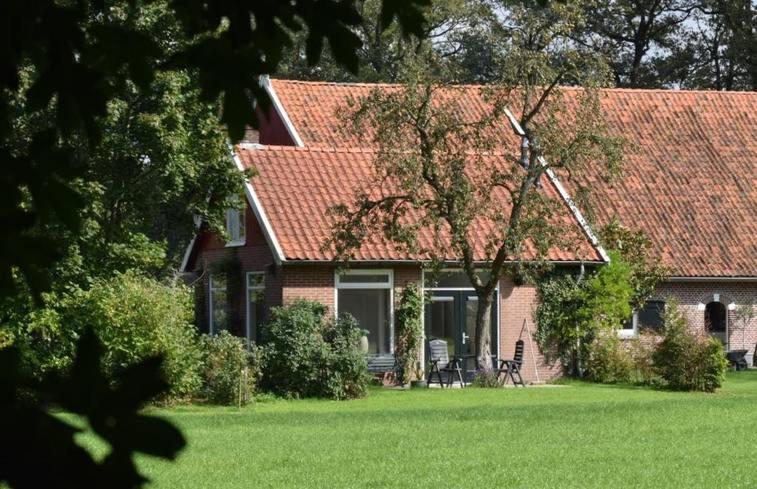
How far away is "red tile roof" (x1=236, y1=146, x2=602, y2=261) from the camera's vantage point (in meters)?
31.7

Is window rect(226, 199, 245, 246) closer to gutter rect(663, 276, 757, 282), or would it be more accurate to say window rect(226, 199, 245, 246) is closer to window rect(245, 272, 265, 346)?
window rect(245, 272, 265, 346)

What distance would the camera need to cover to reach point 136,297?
26.2m

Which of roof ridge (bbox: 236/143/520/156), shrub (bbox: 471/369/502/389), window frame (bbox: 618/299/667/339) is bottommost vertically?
shrub (bbox: 471/369/502/389)

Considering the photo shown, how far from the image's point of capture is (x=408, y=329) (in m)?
32.4

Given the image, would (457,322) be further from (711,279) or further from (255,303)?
(711,279)

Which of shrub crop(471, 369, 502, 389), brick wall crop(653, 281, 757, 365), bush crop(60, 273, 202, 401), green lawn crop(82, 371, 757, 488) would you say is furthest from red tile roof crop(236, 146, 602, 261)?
bush crop(60, 273, 202, 401)

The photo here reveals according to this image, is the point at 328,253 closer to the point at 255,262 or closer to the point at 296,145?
the point at 255,262

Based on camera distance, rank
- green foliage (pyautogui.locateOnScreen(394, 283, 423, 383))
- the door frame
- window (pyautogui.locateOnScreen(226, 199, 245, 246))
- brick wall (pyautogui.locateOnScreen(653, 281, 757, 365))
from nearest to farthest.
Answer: green foliage (pyautogui.locateOnScreen(394, 283, 423, 383)) < the door frame < window (pyautogui.locateOnScreen(226, 199, 245, 246)) < brick wall (pyautogui.locateOnScreen(653, 281, 757, 365))

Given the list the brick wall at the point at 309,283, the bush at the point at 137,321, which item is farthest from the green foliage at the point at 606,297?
the bush at the point at 137,321

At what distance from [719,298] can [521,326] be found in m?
5.66

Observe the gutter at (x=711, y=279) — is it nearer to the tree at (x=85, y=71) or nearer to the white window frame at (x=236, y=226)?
the white window frame at (x=236, y=226)

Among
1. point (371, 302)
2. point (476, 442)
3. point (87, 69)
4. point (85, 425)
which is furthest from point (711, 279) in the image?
point (85, 425)

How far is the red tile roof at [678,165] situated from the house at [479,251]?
4 centimetres

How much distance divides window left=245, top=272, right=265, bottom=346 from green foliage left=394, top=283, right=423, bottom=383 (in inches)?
115
